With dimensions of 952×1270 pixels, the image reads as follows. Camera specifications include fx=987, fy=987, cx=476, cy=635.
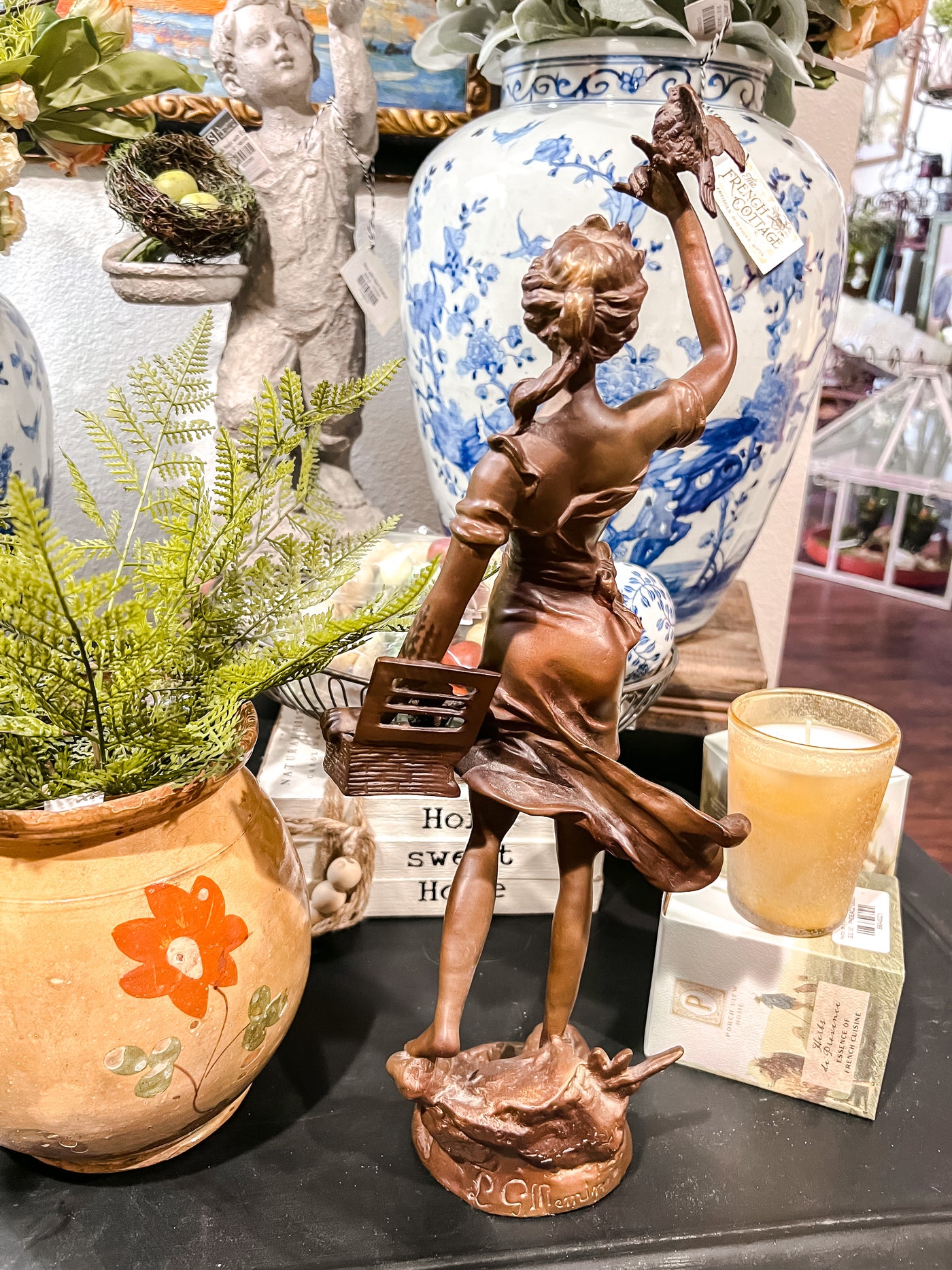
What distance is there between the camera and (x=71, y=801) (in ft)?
1.39

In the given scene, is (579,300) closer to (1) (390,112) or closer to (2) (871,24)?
(2) (871,24)

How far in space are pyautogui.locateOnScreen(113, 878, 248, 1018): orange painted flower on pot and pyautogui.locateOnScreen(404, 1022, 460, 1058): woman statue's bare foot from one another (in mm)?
91

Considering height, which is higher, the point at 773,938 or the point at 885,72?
the point at 885,72

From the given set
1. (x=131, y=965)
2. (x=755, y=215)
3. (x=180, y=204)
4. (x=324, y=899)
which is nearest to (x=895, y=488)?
(x=755, y=215)

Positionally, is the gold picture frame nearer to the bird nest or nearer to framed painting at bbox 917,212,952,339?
the bird nest

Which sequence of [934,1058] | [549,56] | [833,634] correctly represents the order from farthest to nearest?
[833,634] < [549,56] < [934,1058]

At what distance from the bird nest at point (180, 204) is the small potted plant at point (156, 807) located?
406 millimetres

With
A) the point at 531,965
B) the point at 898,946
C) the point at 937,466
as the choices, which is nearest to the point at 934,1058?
the point at 898,946

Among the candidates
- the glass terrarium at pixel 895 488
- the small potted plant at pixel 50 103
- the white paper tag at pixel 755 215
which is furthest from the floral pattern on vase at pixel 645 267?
the glass terrarium at pixel 895 488

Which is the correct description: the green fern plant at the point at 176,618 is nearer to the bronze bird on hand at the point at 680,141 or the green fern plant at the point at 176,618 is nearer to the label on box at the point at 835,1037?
the bronze bird on hand at the point at 680,141

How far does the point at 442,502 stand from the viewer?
0.89m

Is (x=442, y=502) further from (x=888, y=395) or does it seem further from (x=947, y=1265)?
(x=888, y=395)

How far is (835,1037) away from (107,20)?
33.0 inches

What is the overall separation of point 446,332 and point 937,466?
1934 mm
